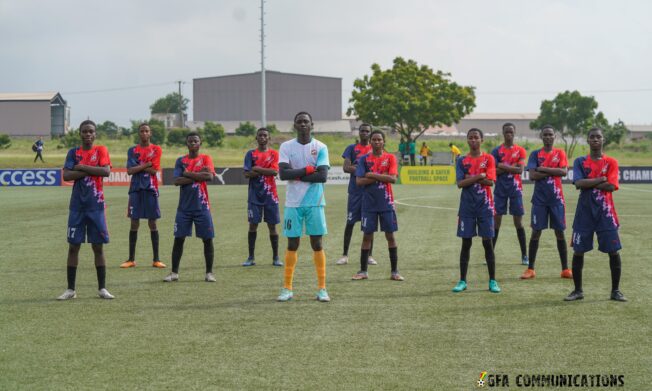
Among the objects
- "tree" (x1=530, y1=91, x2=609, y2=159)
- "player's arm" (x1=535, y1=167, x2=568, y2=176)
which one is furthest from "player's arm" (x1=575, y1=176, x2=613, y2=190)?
"tree" (x1=530, y1=91, x2=609, y2=159)

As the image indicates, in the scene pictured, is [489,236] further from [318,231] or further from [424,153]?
[424,153]

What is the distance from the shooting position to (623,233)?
58.5ft

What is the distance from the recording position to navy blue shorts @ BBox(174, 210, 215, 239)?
11.3 metres

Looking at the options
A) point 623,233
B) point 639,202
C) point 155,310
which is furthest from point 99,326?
point 639,202

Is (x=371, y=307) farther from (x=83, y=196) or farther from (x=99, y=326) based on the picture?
(x=83, y=196)

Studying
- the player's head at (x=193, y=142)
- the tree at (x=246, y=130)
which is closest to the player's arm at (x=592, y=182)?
the player's head at (x=193, y=142)

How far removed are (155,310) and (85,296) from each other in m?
1.48

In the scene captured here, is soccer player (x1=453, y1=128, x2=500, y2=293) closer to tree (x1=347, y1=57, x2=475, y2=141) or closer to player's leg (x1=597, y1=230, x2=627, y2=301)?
player's leg (x1=597, y1=230, x2=627, y2=301)

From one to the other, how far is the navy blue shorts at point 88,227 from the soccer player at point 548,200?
624 centimetres

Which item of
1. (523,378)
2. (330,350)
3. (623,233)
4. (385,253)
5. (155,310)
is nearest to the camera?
(523,378)

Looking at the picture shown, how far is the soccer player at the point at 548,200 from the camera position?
1171cm

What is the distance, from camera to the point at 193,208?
448 inches

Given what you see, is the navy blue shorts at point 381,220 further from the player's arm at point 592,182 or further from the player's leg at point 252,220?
the player's arm at point 592,182

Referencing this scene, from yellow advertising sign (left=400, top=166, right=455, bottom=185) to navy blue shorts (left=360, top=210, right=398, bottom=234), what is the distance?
32.4 meters
